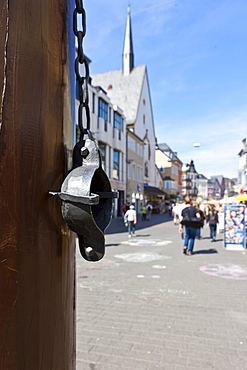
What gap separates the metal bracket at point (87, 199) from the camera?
1.04m

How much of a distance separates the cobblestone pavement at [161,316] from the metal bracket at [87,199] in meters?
2.56

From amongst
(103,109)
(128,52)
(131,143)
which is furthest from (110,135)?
(128,52)

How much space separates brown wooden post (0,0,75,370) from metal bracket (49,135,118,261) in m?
0.06

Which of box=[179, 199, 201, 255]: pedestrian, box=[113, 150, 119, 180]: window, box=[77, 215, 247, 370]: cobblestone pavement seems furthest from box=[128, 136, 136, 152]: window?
box=[77, 215, 247, 370]: cobblestone pavement

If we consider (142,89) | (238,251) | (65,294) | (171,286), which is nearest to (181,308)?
(171,286)

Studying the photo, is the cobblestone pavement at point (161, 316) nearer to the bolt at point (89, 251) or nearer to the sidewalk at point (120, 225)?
the bolt at point (89, 251)

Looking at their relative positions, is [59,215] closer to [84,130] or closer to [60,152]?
[60,152]

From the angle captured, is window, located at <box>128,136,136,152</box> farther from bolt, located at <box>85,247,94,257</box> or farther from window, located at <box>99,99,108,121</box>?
bolt, located at <box>85,247,94,257</box>

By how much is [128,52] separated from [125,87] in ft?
29.0

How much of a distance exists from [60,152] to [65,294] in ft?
1.87

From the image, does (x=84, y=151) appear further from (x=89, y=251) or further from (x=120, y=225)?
(x=120, y=225)

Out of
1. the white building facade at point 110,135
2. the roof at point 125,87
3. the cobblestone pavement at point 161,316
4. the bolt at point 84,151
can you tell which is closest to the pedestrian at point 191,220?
the cobblestone pavement at point 161,316

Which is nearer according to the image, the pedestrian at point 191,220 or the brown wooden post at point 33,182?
the brown wooden post at point 33,182

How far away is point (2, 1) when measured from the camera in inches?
37.0
